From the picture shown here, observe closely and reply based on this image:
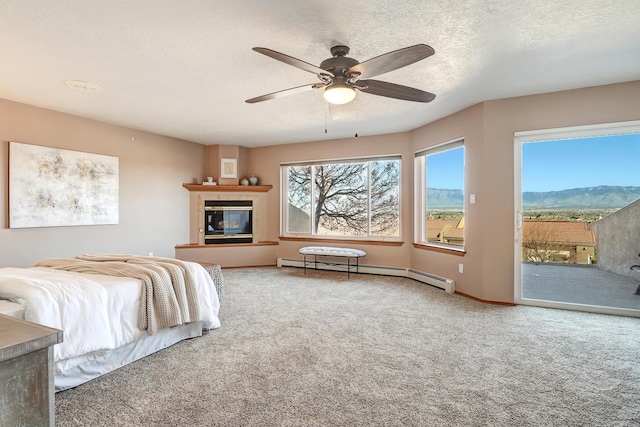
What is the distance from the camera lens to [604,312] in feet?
11.5

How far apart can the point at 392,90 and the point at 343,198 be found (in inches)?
142

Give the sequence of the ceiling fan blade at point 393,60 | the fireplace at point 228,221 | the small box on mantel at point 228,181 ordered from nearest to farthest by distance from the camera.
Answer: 1. the ceiling fan blade at point 393,60
2. the fireplace at point 228,221
3. the small box on mantel at point 228,181

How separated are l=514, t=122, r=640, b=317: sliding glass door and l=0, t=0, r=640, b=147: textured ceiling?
64 cm

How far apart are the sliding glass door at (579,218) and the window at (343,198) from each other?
6.75ft

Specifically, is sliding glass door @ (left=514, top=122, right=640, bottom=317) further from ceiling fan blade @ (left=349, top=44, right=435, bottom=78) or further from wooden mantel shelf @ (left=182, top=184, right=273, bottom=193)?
wooden mantel shelf @ (left=182, top=184, right=273, bottom=193)

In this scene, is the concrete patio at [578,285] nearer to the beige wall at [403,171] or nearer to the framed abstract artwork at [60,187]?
the beige wall at [403,171]

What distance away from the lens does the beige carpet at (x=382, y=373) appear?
178cm

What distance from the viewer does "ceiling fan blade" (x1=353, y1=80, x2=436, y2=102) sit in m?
2.45

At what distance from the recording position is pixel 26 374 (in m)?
0.84

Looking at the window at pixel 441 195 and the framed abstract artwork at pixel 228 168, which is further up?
the framed abstract artwork at pixel 228 168

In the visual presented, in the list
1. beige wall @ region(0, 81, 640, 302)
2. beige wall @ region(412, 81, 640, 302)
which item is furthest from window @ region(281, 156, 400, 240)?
beige wall @ region(412, 81, 640, 302)

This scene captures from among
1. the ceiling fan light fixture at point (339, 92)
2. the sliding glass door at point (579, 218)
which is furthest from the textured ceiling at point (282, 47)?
the sliding glass door at point (579, 218)

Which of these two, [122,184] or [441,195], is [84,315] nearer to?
[122,184]

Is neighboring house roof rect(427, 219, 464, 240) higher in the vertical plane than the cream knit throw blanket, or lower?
higher
